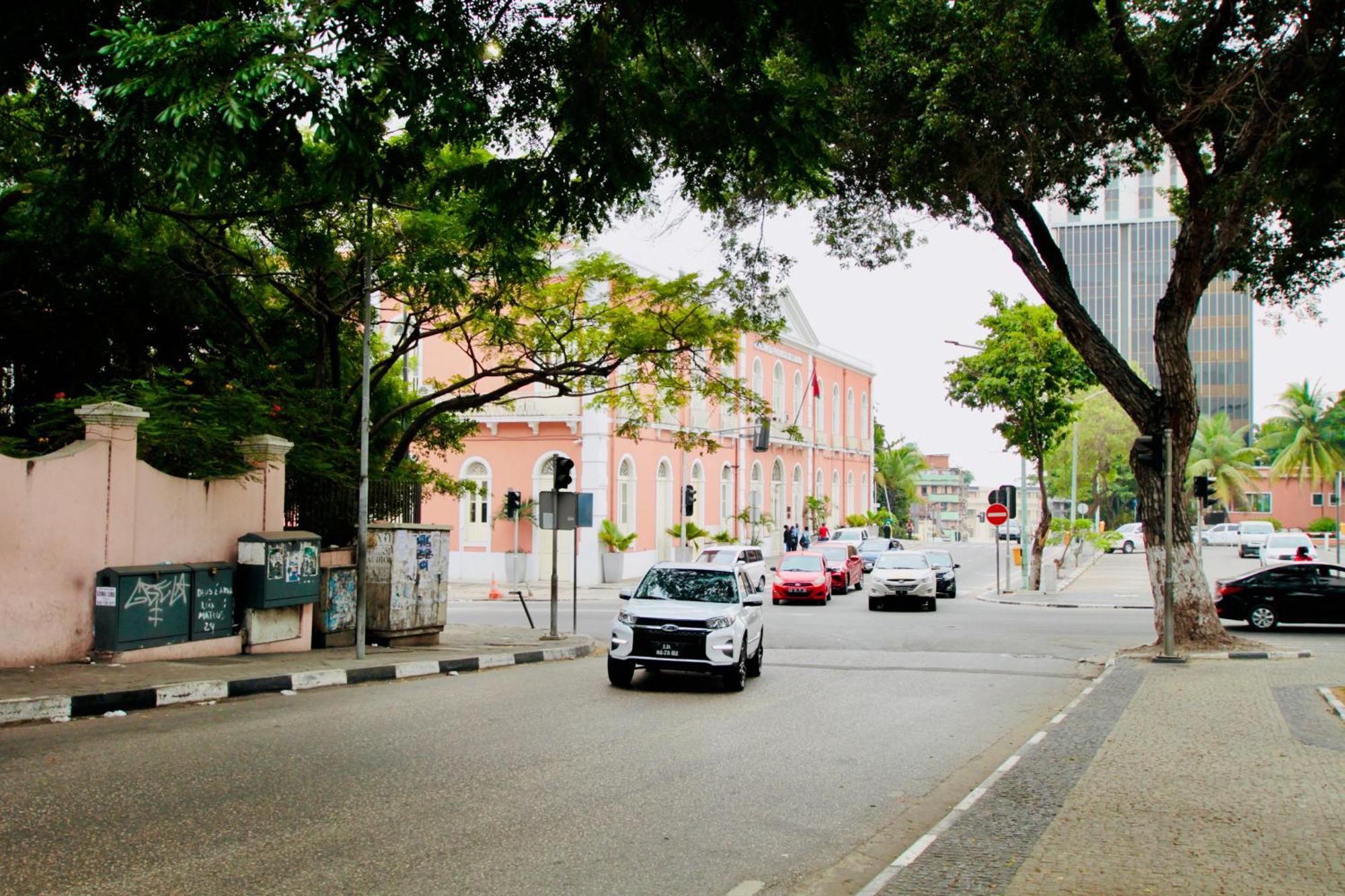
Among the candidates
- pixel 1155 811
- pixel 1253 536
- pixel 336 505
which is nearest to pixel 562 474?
pixel 336 505

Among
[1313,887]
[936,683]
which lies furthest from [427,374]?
[1313,887]

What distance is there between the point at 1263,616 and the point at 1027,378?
11.9 meters

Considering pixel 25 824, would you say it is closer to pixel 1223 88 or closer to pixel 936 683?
pixel 936 683

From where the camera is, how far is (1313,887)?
548 cm

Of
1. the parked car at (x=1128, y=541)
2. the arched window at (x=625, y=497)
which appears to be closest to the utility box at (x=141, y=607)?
the arched window at (x=625, y=497)

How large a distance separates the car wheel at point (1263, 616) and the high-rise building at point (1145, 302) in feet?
337

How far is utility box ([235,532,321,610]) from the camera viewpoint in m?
13.7

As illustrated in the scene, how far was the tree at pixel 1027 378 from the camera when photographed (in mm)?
32344

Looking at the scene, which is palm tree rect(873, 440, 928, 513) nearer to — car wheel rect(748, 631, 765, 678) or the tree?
the tree

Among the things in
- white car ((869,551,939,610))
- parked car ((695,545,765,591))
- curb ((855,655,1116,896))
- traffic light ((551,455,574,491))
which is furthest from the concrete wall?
parked car ((695,545,765,591))

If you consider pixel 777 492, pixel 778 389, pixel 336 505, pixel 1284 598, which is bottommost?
pixel 1284 598

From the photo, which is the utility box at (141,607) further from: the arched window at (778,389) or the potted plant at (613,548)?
the arched window at (778,389)

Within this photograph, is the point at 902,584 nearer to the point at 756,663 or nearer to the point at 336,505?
the point at 756,663

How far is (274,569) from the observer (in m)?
13.9
